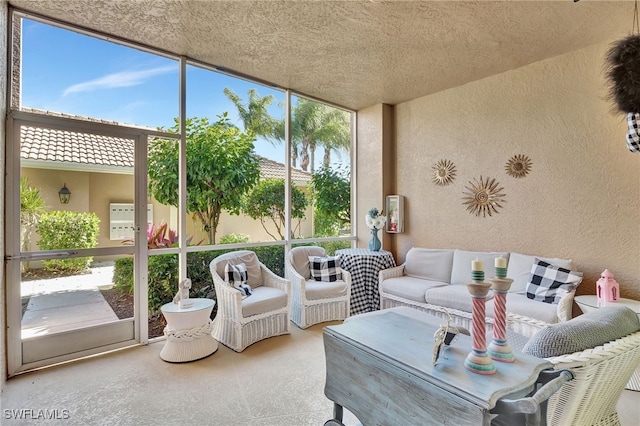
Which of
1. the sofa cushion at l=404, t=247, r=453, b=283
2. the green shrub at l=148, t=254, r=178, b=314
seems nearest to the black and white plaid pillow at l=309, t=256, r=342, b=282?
the sofa cushion at l=404, t=247, r=453, b=283

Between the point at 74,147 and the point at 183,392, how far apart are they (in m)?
2.39

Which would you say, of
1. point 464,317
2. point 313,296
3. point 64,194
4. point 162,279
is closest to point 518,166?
point 464,317

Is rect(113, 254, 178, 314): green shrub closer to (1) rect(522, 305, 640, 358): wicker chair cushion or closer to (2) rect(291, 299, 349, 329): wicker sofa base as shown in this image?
(2) rect(291, 299, 349, 329): wicker sofa base

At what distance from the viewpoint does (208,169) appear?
3.69m

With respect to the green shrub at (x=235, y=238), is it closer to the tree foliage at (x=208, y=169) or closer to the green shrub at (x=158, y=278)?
the tree foliage at (x=208, y=169)

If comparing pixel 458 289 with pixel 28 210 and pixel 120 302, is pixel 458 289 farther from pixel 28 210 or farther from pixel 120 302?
pixel 28 210

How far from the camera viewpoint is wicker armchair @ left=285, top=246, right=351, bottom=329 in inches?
144

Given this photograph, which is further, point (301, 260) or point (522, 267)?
point (301, 260)

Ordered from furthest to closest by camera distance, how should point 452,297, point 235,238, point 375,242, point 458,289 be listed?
point 375,242 → point 235,238 → point 458,289 → point 452,297

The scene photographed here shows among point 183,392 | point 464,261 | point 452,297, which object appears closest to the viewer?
point 183,392

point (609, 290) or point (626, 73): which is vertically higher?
point (626, 73)

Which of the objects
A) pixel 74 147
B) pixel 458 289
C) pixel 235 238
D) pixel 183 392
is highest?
pixel 74 147

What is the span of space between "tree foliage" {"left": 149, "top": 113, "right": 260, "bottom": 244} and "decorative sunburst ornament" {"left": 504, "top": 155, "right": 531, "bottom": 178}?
10.1 ft

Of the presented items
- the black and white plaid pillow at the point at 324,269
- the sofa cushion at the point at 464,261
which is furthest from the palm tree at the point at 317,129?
the sofa cushion at the point at 464,261
